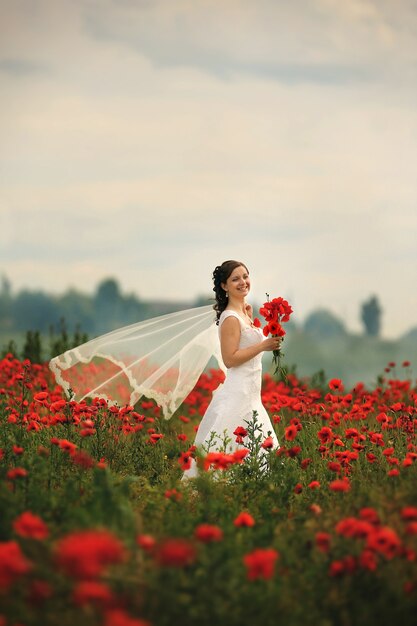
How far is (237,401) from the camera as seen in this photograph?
7.17 m

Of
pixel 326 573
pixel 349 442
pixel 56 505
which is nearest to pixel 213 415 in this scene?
pixel 349 442

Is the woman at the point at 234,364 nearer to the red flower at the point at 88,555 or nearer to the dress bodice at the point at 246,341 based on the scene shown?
the dress bodice at the point at 246,341

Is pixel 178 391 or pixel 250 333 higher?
pixel 250 333

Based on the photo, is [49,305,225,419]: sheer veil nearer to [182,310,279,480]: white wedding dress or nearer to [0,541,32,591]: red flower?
[182,310,279,480]: white wedding dress

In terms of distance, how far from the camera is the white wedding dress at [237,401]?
7125mm

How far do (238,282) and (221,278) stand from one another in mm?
187

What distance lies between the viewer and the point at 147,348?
854 cm

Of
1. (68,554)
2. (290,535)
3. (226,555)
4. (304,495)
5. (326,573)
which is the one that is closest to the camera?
(68,554)

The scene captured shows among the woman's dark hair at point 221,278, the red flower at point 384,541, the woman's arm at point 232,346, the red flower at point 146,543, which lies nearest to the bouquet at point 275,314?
the woman's arm at point 232,346

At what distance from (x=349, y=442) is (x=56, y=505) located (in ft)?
11.7

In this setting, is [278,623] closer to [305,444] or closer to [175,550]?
[175,550]

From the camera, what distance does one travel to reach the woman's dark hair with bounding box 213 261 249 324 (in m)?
7.19

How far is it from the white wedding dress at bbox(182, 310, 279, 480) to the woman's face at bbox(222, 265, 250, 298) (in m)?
0.20

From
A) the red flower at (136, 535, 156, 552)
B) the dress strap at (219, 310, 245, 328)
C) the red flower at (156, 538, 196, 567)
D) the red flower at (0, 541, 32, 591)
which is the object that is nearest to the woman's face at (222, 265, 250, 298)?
the dress strap at (219, 310, 245, 328)
